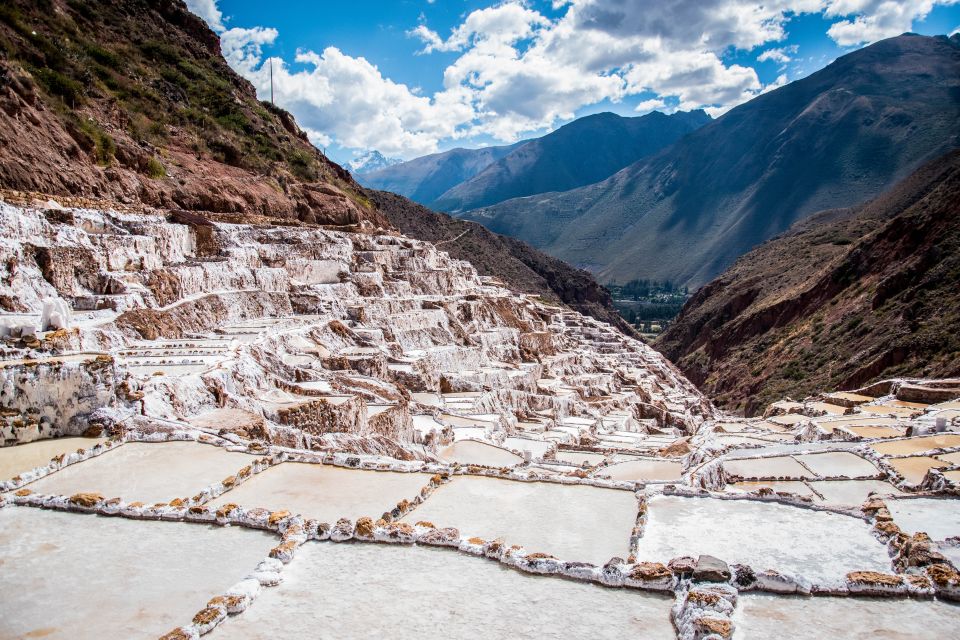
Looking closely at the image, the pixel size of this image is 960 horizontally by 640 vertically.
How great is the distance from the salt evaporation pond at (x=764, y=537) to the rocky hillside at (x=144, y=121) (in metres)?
24.9

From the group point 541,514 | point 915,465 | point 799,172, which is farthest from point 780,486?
point 799,172

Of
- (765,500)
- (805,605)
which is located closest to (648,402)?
(765,500)

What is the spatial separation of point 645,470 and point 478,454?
431 centimetres

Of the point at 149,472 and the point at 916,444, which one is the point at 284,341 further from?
the point at 916,444

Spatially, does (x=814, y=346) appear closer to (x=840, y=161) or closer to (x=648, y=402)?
(x=648, y=402)

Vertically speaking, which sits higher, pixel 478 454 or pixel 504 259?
pixel 504 259

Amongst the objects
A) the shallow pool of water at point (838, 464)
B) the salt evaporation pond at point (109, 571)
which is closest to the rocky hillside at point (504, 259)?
the shallow pool of water at point (838, 464)

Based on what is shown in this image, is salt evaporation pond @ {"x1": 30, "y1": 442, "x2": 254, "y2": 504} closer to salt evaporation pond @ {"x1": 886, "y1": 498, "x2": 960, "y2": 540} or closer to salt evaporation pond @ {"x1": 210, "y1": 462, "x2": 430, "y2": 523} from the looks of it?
salt evaporation pond @ {"x1": 210, "y1": 462, "x2": 430, "y2": 523}

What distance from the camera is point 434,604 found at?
578 centimetres

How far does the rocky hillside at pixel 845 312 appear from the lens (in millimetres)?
36531

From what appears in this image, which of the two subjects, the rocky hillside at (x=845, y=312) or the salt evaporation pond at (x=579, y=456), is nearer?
the salt evaporation pond at (x=579, y=456)

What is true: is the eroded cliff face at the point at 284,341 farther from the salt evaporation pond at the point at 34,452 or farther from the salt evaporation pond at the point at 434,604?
the salt evaporation pond at the point at 434,604

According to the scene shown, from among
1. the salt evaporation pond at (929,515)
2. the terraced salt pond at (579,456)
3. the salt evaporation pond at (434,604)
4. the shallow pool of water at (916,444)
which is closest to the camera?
the salt evaporation pond at (434,604)

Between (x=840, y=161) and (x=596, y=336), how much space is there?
406 ft
